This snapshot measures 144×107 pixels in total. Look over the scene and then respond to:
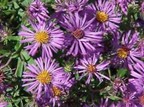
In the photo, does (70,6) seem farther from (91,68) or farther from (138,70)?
(138,70)

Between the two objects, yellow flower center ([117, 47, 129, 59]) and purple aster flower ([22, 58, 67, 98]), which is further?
yellow flower center ([117, 47, 129, 59])

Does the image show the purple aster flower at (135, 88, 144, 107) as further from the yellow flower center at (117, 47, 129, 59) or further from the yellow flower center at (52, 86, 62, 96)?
the yellow flower center at (52, 86, 62, 96)

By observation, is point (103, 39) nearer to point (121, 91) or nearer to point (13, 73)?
point (121, 91)

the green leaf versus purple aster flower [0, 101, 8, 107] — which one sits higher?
the green leaf

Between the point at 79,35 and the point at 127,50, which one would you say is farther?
the point at 127,50

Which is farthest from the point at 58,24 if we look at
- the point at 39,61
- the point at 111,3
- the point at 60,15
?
the point at 111,3

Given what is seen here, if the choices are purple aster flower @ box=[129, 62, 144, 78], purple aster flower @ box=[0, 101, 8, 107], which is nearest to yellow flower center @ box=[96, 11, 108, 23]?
purple aster flower @ box=[129, 62, 144, 78]

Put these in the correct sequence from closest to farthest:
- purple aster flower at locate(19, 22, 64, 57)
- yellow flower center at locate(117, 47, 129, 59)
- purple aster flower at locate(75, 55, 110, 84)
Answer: purple aster flower at locate(19, 22, 64, 57), purple aster flower at locate(75, 55, 110, 84), yellow flower center at locate(117, 47, 129, 59)

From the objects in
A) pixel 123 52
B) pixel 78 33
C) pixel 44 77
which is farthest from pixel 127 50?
pixel 44 77
